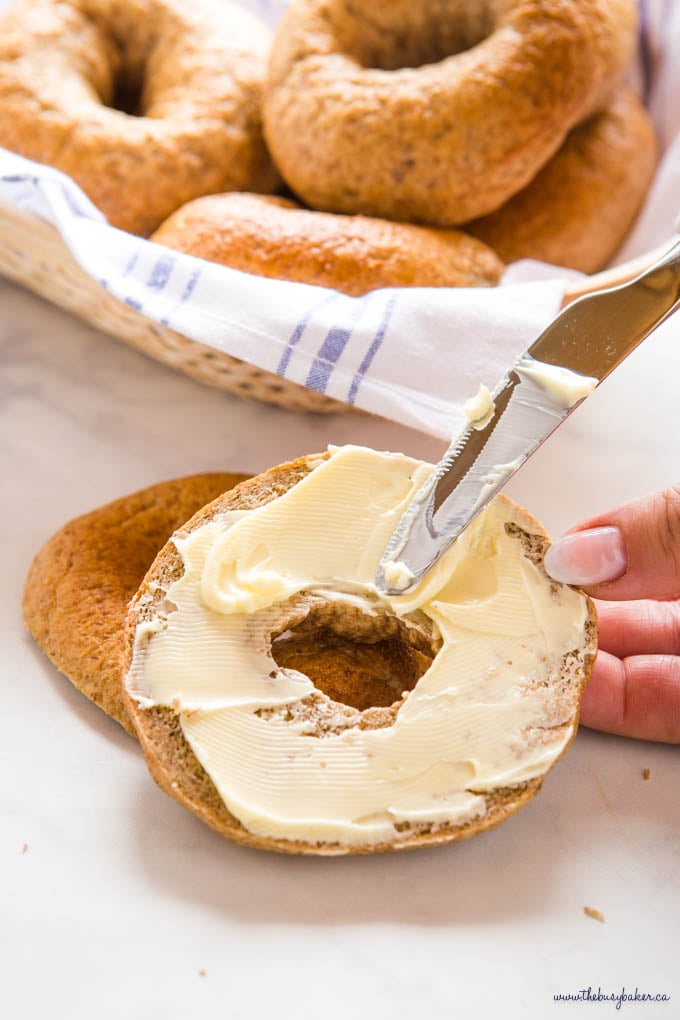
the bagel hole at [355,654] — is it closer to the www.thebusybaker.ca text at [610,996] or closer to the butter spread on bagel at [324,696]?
the butter spread on bagel at [324,696]

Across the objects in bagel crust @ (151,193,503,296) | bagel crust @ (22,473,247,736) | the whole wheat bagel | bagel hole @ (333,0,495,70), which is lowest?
bagel crust @ (22,473,247,736)

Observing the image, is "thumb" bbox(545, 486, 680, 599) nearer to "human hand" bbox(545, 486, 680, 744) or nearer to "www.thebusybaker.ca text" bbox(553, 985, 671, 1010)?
"human hand" bbox(545, 486, 680, 744)

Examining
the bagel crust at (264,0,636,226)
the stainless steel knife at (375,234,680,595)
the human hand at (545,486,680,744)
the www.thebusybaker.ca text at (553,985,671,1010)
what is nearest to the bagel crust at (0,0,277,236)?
the bagel crust at (264,0,636,226)

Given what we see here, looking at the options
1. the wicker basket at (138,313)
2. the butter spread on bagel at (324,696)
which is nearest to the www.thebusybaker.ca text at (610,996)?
the butter spread on bagel at (324,696)

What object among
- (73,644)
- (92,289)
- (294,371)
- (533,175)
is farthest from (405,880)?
(533,175)

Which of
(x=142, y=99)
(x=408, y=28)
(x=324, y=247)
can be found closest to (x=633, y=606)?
(x=324, y=247)

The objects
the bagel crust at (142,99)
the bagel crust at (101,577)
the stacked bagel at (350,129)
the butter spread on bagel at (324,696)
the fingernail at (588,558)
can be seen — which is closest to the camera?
the butter spread on bagel at (324,696)
